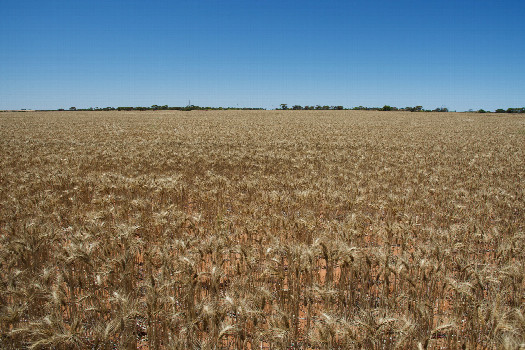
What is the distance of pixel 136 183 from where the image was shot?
8797mm

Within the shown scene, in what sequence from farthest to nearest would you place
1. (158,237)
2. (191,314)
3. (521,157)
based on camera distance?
(521,157)
(158,237)
(191,314)

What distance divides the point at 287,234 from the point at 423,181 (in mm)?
7318

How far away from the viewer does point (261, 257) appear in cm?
452

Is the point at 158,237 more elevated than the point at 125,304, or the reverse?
the point at 125,304

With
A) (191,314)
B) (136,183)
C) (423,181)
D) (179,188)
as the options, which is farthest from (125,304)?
(423,181)

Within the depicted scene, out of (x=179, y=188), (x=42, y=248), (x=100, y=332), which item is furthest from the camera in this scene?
(x=179, y=188)

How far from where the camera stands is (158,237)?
5395mm

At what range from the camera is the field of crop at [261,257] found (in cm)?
268

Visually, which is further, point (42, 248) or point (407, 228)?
point (407, 228)

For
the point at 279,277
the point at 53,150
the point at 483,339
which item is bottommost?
the point at 483,339

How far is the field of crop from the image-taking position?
2680mm

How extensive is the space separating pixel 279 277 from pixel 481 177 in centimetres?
1155

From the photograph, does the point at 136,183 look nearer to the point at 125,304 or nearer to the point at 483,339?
the point at 125,304

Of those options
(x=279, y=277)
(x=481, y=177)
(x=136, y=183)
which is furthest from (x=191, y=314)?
(x=481, y=177)
